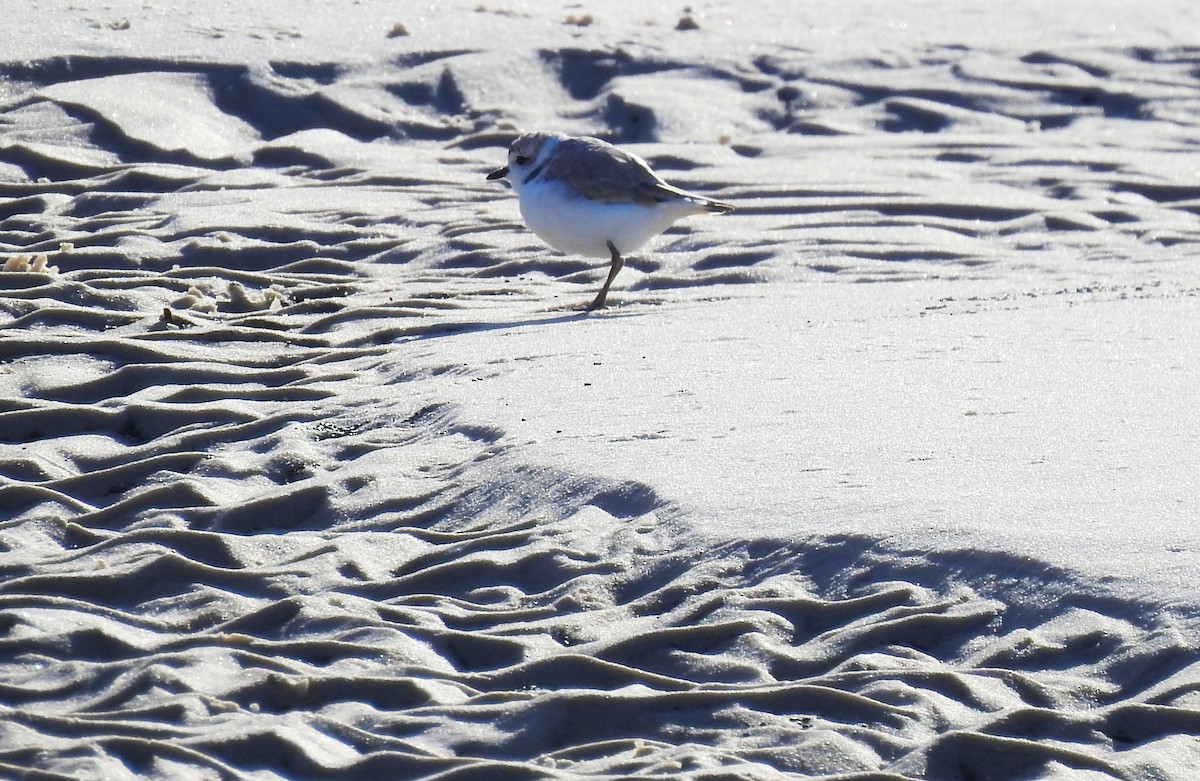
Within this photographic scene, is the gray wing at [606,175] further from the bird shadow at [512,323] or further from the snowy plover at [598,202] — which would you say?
the bird shadow at [512,323]

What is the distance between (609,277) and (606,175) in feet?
1.54

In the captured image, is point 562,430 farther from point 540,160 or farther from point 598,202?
point 540,160

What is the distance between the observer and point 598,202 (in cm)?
654

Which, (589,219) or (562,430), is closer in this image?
(562,430)

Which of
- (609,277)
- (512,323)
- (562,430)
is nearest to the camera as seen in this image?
(562,430)

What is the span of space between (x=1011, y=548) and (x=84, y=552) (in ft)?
6.48

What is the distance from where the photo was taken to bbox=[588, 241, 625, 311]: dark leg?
6.22m

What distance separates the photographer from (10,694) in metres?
2.90

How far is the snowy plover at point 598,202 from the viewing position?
257 inches

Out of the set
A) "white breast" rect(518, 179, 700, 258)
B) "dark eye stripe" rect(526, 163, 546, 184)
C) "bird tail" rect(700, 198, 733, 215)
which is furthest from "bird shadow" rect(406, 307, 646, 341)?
"dark eye stripe" rect(526, 163, 546, 184)

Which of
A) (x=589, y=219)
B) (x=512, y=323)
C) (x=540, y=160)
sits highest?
(x=540, y=160)

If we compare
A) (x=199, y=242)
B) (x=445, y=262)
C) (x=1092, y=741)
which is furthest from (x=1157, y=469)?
(x=199, y=242)

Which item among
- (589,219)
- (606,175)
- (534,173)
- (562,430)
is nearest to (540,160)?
(534,173)

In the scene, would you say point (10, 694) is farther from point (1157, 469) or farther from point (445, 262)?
point (445, 262)
